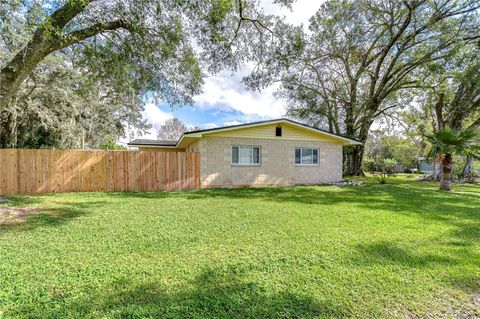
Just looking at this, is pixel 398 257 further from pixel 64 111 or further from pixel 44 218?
pixel 64 111

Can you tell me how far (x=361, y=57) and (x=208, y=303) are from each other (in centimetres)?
1994

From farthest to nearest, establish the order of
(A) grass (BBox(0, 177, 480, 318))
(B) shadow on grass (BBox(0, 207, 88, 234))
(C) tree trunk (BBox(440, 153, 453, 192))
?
(C) tree trunk (BBox(440, 153, 453, 192)) → (B) shadow on grass (BBox(0, 207, 88, 234)) → (A) grass (BBox(0, 177, 480, 318))

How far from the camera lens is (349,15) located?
15016mm

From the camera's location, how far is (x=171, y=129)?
42.9 m

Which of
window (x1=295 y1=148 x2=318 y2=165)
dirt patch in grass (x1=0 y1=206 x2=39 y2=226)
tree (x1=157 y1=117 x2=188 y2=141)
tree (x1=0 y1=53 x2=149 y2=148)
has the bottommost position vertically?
dirt patch in grass (x1=0 y1=206 x2=39 y2=226)

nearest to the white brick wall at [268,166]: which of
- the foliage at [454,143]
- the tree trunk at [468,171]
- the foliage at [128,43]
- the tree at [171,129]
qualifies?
the foliage at [128,43]

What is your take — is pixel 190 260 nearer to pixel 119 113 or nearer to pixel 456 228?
pixel 456 228

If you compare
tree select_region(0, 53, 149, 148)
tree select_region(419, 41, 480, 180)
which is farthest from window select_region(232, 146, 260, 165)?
tree select_region(419, 41, 480, 180)

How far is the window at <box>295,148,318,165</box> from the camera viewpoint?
12148 mm

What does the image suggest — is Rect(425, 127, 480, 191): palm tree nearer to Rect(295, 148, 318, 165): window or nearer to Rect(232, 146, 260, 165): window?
Rect(295, 148, 318, 165): window

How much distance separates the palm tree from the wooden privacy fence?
10.5 metres

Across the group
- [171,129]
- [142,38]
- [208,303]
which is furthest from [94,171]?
[171,129]

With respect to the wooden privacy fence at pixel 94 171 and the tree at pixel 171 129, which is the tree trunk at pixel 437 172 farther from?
the tree at pixel 171 129

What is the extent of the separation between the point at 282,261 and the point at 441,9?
18.2 m
